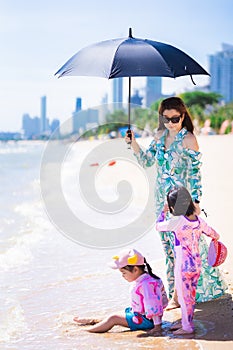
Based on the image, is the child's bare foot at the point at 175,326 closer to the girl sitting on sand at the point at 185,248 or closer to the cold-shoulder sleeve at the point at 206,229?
the girl sitting on sand at the point at 185,248

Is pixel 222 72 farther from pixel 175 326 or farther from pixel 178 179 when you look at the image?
pixel 175 326

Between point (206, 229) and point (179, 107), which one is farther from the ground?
point (179, 107)

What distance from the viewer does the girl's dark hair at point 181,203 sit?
3.98 m

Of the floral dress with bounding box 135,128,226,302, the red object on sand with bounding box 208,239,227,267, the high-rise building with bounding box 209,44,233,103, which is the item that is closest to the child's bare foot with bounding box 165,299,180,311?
the floral dress with bounding box 135,128,226,302

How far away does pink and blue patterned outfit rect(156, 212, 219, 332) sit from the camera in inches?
154

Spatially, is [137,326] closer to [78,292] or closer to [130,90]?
[78,292]

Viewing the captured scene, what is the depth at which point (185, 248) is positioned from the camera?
395 cm

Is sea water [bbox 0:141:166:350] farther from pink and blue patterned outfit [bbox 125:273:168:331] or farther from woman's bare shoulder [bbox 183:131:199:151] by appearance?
woman's bare shoulder [bbox 183:131:199:151]

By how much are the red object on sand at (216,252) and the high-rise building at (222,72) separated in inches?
6925

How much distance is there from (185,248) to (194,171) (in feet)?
2.24

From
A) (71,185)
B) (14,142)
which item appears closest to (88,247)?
(71,185)

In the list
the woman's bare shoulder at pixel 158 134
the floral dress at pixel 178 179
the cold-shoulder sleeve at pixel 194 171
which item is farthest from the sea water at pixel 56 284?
the woman's bare shoulder at pixel 158 134

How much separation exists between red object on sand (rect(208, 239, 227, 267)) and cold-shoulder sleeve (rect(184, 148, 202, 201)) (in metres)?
0.41

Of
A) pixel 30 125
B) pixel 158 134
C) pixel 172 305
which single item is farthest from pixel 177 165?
pixel 30 125
